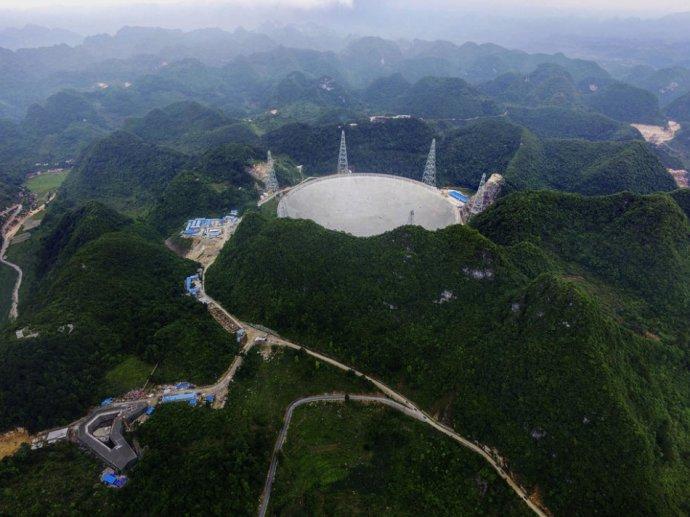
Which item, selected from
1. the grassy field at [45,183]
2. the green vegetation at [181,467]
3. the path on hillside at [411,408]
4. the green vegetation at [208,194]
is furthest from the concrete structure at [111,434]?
the grassy field at [45,183]

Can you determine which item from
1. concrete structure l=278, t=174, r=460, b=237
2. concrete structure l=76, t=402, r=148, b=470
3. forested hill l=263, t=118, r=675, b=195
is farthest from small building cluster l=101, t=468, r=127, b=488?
forested hill l=263, t=118, r=675, b=195

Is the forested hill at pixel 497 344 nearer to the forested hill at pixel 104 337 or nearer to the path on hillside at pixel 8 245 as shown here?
the forested hill at pixel 104 337

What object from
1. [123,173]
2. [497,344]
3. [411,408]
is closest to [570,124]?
[497,344]

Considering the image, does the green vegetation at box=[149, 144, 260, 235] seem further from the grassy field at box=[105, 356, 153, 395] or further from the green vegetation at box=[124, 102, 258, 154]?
the green vegetation at box=[124, 102, 258, 154]

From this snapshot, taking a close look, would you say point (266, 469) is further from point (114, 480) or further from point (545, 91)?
point (545, 91)

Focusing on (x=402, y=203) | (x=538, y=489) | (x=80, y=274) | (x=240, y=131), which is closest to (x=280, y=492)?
(x=538, y=489)
